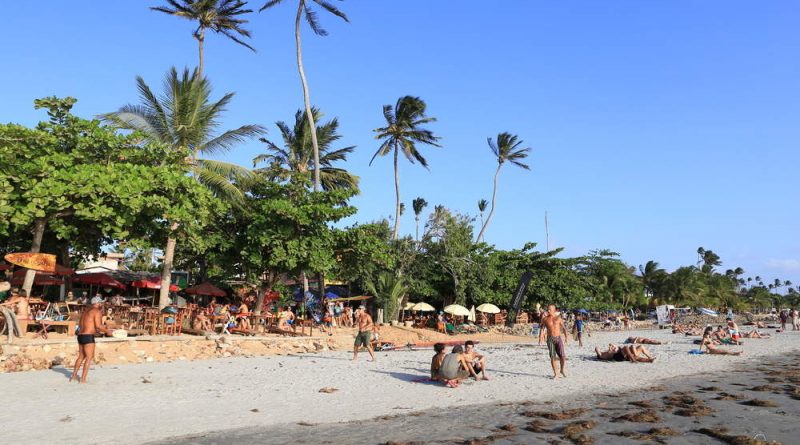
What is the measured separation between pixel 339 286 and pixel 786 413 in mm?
30957

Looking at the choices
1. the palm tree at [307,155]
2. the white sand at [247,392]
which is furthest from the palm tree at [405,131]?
the white sand at [247,392]

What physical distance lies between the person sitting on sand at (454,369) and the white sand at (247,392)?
200mm

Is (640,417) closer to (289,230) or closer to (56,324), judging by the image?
(56,324)

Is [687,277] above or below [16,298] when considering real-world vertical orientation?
above

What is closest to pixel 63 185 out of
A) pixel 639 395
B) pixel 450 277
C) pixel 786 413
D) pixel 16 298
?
pixel 16 298

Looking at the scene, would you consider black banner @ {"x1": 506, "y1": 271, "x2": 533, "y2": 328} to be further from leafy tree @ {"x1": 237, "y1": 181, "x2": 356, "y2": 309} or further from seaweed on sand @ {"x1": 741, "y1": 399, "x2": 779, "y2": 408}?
seaweed on sand @ {"x1": 741, "y1": 399, "x2": 779, "y2": 408}

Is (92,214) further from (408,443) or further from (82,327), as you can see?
(408,443)

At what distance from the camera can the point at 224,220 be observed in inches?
890

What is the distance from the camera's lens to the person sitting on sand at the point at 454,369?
35.9 feet

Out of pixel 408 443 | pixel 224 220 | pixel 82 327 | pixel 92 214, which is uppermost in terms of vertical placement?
pixel 224 220

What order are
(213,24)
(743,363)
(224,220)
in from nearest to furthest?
1. (743,363)
2. (224,220)
3. (213,24)

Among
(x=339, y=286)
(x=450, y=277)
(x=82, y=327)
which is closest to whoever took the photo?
(x=82, y=327)

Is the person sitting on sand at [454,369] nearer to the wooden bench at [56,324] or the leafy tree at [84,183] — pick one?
the leafy tree at [84,183]

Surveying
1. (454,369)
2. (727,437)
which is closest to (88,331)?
(454,369)
